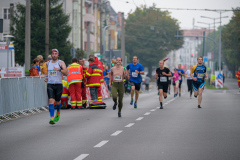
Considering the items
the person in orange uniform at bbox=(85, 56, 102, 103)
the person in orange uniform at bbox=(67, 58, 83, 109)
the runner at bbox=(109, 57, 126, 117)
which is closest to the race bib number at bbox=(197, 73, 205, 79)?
the person in orange uniform at bbox=(85, 56, 102, 103)

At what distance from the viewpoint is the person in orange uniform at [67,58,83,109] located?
19.3 metres

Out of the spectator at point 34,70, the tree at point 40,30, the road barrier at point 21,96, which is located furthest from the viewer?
the tree at point 40,30

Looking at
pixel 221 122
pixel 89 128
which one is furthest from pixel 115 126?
pixel 221 122

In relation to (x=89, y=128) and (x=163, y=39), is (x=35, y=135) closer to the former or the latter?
(x=89, y=128)

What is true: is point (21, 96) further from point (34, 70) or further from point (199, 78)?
point (199, 78)

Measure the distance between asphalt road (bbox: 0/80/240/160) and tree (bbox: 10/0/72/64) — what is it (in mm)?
27413

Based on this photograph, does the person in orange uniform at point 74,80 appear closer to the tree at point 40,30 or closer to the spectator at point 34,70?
the spectator at point 34,70

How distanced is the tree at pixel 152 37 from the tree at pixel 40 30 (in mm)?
53289

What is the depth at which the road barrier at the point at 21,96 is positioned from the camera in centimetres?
1542

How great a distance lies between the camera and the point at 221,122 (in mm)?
13953

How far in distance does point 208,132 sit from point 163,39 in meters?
87.2

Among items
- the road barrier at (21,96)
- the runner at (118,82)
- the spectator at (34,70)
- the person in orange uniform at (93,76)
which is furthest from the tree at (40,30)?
the runner at (118,82)

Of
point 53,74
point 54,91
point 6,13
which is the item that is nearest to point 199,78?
point 54,91

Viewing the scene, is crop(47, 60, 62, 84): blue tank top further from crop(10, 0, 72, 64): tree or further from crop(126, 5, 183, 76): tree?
crop(126, 5, 183, 76): tree
